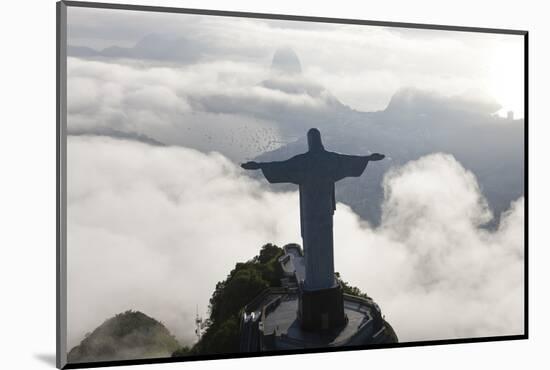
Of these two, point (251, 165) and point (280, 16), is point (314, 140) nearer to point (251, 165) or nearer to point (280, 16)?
point (251, 165)

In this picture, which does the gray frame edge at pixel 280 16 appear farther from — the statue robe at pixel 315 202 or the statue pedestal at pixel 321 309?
the statue pedestal at pixel 321 309

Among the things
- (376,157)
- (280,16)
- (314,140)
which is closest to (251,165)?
(314,140)

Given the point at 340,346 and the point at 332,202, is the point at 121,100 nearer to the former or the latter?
the point at 332,202

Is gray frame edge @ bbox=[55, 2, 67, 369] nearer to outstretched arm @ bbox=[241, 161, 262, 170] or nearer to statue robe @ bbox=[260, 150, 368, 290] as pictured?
outstretched arm @ bbox=[241, 161, 262, 170]

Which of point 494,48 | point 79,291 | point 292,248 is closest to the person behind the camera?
point 79,291

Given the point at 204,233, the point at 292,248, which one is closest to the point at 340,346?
the point at 292,248

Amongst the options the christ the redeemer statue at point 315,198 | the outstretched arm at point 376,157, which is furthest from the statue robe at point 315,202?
the outstretched arm at point 376,157
